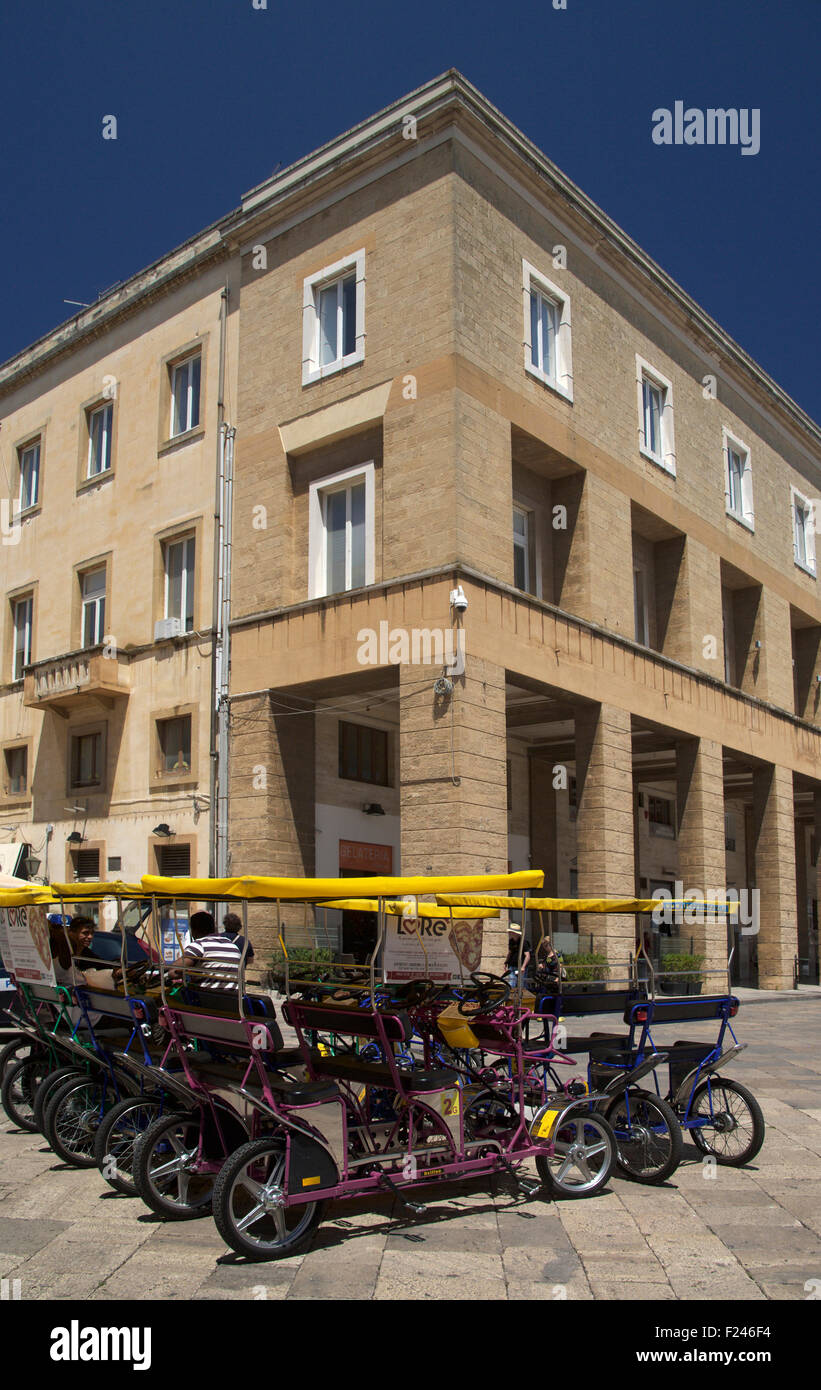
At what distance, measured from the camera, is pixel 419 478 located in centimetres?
2070

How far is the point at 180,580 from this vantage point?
25.8m

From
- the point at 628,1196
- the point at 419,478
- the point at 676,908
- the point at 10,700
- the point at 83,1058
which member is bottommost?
the point at 628,1196

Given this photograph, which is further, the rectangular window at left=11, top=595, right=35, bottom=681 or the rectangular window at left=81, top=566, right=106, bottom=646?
the rectangular window at left=11, top=595, right=35, bottom=681

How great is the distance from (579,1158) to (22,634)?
25762 millimetres

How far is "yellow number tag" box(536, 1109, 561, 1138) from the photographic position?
7594mm

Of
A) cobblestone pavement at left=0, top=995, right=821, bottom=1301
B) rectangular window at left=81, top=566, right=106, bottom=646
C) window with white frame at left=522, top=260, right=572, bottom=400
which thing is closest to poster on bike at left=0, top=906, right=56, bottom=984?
cobblestone pavement at left=0, top=995, right=821, bottom=1301

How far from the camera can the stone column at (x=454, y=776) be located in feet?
63.4

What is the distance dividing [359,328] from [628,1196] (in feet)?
59.8

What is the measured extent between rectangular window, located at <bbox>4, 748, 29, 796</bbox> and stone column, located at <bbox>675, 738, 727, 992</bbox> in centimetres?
1606

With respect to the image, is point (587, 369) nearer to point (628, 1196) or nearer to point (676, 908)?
point (676, 908)

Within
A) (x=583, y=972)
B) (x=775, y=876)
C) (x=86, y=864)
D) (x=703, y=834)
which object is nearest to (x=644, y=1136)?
(x=583, y=972)
